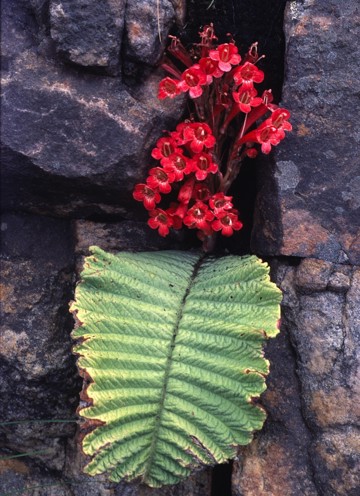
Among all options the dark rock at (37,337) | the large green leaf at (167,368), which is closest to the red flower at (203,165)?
the large green leaf at (167,368)

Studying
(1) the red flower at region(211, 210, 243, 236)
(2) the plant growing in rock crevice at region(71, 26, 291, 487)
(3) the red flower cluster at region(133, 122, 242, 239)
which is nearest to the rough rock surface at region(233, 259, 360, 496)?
(2) the plant growing in rock crevice at region(71, 26, 291, 487)

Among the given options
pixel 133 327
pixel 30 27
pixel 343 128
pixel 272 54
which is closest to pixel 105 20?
pixel 30 27

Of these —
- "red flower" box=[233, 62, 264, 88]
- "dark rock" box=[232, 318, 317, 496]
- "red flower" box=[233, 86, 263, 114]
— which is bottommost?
"dark rock" box=[232, 318, 317, 496]

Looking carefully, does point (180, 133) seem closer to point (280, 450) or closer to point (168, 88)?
point (168, 88)

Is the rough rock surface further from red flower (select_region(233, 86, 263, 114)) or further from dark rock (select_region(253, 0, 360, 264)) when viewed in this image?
red flower (select_region(233, 86, 263, 114))

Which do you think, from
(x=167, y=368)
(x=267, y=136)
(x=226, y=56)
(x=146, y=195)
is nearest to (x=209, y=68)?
(x=226, y=56)

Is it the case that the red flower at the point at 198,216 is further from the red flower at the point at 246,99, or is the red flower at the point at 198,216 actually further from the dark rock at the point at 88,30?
the dark rock at the point at 88,30

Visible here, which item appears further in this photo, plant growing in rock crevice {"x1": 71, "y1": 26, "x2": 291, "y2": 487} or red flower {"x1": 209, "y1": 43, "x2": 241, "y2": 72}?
red flower {"x1": 209, "y1": 43, "x2": 241, "y2": 72}
